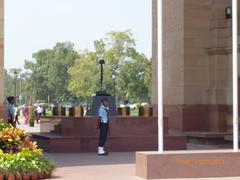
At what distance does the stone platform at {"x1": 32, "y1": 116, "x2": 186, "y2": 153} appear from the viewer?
2161 centimetres

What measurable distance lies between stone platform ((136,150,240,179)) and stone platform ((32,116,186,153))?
7.22 metres

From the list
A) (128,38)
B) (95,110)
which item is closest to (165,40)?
(95,110)

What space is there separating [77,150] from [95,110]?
10.9 feet

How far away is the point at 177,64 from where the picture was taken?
90.4 ft

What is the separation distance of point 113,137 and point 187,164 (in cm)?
792

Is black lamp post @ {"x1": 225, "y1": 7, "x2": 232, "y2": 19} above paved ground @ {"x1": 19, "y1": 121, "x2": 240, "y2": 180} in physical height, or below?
above

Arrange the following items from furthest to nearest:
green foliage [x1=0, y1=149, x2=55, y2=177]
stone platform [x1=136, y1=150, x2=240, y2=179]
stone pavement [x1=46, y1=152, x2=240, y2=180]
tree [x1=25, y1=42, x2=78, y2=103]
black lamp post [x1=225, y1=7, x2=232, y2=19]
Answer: tree [x1=25, y1=42, x2=78, y2=103], black lamp post [x1=225, y1=7, x2=232, y2=19], stone pavement [x1=46, y1=152, x2=240, y2=180], stone platform [x1=136, y1=150, x2=240, y2=179], green foliage [x1=0, y1=149, x2=55, y2=177]

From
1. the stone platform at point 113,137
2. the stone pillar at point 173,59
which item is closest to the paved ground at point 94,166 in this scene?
the stone platform at point 113,137

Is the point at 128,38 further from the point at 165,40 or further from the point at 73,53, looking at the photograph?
the point at 73,53

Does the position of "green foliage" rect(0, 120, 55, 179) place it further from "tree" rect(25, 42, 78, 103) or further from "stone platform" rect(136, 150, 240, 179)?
"tree" rect(25, 42, 78, 103)

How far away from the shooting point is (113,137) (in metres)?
22.0

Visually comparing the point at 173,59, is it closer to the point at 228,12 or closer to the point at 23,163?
the point at 228,12


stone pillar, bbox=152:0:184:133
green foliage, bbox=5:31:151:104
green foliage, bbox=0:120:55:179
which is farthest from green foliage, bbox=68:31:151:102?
green foliage, bbox=0:120:55:179

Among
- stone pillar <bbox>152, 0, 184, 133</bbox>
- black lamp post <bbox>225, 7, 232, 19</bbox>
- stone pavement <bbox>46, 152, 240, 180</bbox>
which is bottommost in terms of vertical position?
stone pavement <bbox>46, 152, 240, 180</bbox>
